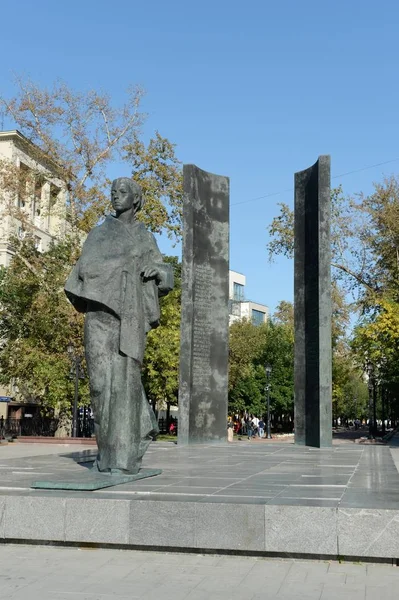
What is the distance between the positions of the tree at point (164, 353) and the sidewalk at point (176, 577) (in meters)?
28.5

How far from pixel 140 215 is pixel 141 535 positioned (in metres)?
25.3

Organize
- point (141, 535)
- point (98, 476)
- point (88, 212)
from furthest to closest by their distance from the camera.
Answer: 1. point (88, 212)
2. point (98, 476)
3. point (141, 535)

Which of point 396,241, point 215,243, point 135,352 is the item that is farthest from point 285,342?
point 135,352

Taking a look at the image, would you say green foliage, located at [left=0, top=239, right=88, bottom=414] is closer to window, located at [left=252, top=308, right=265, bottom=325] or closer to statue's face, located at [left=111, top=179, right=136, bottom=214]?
statue's face, located at [left=111, top=179, right=136, bottom=214]

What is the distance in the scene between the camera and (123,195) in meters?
8.05

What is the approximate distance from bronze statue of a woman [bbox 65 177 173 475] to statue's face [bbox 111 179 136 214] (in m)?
0.31

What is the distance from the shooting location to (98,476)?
7.41 m

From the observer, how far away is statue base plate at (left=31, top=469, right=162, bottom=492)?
22.0 feet

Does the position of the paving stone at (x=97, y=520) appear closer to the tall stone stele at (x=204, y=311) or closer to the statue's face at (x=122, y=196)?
the statue's face at (x=122, y=196)

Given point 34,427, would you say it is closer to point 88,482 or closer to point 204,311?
point 204,311

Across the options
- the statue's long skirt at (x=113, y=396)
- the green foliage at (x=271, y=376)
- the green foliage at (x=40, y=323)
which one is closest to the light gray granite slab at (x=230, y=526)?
the statue's long skirt at (x=113, y=396)

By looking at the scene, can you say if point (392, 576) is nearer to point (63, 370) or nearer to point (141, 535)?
point (141, 535)

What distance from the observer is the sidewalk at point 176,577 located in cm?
467

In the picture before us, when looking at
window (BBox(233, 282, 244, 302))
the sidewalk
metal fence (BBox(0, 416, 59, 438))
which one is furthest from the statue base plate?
window (BBox(233, 282, 244, 302))
